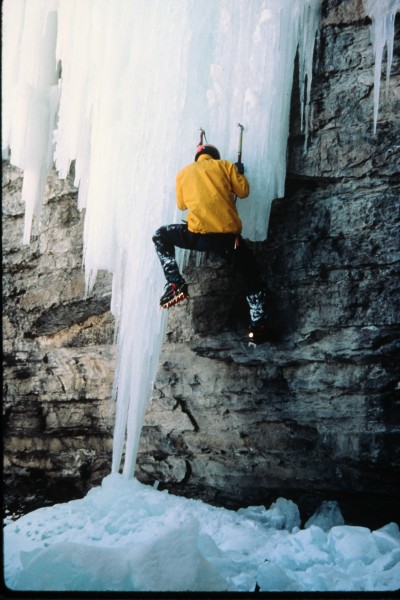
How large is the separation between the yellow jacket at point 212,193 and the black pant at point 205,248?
0.09 meters

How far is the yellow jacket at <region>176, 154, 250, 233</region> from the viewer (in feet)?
13.7

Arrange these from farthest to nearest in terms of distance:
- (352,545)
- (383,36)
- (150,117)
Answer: (150,117) → (383,36) → (352,545)

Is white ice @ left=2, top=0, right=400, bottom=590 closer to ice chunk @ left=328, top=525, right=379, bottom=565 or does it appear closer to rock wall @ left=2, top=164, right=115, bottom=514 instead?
ice chunk @ left=328, top=525, right=379, bottom=565

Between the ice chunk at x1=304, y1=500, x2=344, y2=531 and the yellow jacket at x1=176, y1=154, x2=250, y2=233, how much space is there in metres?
2.86

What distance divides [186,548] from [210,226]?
2534 mm

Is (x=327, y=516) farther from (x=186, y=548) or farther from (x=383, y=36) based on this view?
(x=383, y=36)

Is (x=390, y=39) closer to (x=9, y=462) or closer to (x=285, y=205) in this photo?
(x=285, y=205)

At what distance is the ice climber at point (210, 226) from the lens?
4.20 meters

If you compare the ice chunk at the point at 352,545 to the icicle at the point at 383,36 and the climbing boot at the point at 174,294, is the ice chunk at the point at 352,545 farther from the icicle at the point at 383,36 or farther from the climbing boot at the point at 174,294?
the icicle at the point at 383,36

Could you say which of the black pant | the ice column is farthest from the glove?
the ice column

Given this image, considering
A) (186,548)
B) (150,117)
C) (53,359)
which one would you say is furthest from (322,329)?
(53,359)

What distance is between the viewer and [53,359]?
6.46m

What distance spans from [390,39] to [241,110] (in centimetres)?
148

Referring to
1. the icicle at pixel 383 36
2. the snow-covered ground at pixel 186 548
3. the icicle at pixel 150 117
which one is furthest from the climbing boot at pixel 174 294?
the icicle at pixel 383 36
